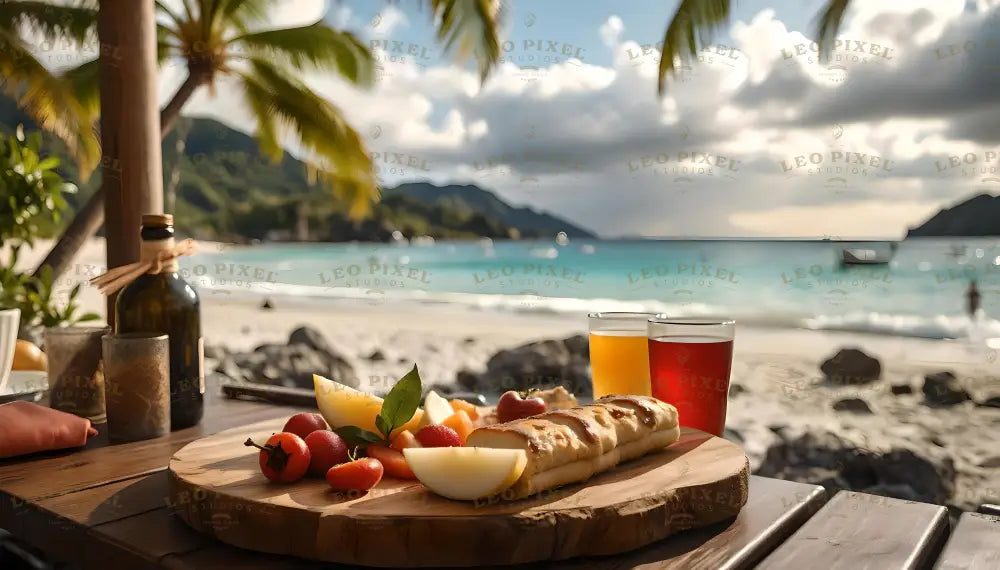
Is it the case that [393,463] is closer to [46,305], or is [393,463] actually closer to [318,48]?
[46,305]

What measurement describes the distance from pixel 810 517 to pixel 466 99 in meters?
38.5

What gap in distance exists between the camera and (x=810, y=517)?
1276 mm

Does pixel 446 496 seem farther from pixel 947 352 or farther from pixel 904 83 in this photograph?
pixel 904 83

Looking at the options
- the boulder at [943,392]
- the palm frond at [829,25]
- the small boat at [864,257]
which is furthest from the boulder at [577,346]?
the small boat at [864,257]

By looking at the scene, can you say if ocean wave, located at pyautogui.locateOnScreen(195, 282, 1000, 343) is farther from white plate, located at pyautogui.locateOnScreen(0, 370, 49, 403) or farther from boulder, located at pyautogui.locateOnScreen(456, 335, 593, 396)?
white plate, located at pyautogui.locateOnScreen(0, 370, 49, 403)

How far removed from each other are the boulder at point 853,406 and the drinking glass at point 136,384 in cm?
952

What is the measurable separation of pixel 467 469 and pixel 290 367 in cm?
846

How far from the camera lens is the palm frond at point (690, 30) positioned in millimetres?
7488

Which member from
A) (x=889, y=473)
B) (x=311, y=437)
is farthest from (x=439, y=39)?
(x=311, y=437)

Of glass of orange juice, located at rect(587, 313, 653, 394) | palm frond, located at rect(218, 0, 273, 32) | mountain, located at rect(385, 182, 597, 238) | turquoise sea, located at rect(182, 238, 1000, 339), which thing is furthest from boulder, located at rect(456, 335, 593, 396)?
mountain, located at rect(385, 182, 597, 238)

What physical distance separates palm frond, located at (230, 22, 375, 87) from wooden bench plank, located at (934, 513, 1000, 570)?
1038 centimetres

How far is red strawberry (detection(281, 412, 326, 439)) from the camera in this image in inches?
52.7

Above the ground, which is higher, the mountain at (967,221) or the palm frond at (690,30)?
the palm frond at (690,30)

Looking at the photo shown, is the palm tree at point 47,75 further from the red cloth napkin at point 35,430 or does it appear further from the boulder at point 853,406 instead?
the boulder at point 853,406
